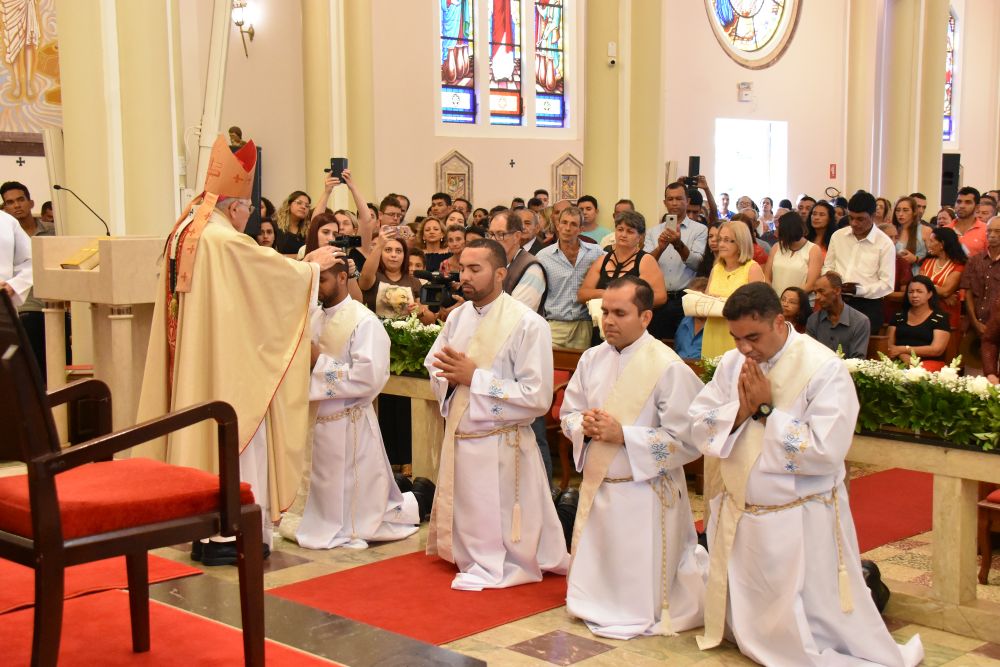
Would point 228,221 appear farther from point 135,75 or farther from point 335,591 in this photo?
point 135,75

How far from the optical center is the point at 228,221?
18.5 feet

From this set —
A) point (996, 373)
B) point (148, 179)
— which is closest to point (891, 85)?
point (996, 373)

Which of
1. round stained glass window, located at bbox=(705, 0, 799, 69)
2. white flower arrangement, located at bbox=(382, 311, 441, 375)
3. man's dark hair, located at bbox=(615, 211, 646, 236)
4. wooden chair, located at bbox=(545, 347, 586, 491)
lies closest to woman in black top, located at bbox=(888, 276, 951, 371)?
man's dark hair, located at bbox=(615, 211, 646, 236)

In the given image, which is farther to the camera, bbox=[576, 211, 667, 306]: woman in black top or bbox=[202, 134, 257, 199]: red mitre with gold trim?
bbox=[576, 211, 667, 306]: woman in black top

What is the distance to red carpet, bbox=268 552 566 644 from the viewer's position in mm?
4855

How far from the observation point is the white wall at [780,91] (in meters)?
20.1

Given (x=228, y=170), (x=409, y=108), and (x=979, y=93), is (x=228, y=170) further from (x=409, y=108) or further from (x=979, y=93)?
(x=979, y=93)

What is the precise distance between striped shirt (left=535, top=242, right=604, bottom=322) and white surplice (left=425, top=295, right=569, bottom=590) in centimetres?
246

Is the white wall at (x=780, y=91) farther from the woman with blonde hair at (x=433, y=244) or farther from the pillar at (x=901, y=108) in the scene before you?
the woman with blonde hair at (x=433, y=244)

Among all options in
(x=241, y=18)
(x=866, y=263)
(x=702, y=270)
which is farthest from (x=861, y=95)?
(x=702, y=270)

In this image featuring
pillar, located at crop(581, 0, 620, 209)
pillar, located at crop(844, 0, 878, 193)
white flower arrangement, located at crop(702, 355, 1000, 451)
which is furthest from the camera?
pillar, located at crop(844, 0, 878, 193)

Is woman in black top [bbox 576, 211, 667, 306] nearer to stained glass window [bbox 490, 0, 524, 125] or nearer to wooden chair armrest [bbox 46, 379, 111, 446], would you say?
wooden chair armrest [bbox 46, 379, 111, 446]

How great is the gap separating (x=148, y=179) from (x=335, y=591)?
401 cm

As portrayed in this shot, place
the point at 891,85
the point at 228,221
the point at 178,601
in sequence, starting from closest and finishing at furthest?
the point at 178,601 < the point at 228,221 < the point at 891,85
